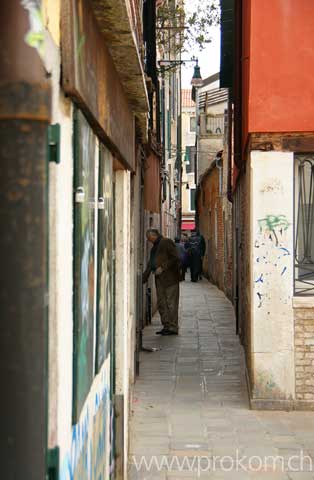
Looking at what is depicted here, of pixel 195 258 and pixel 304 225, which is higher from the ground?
pixel 304 225

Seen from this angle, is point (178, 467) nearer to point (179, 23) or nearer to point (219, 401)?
point (219, 401)

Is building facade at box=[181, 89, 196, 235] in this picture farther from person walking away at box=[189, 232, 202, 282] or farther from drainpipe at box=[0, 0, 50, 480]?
drainpipe at box=[0, 0, 50, 480]

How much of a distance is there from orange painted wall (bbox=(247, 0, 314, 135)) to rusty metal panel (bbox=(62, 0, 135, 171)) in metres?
3.48

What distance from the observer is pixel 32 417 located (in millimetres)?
2404

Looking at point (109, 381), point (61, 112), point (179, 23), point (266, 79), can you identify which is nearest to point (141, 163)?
point (266, 79)

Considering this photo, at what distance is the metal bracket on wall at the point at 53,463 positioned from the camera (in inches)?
98.5

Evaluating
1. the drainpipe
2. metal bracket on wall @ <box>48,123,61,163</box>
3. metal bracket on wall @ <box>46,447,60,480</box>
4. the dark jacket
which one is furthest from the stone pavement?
metal bracket on wall @ <box>48,123,61,163</box>

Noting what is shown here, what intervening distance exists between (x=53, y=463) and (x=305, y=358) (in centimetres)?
624

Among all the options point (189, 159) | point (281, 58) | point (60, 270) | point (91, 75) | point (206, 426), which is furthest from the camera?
point (189, 159)

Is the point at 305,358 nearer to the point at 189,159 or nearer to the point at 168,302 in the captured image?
the point at 168,302

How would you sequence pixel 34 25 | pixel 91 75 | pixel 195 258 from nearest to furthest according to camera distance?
pixel 34 25 < pixel 91 75 < pixel 195 258

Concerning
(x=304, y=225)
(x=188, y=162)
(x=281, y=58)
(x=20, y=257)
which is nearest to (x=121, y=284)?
(x=304, y=225)

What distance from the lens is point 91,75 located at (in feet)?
11.3

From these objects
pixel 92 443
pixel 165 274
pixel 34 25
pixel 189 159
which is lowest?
pixel 165 274
